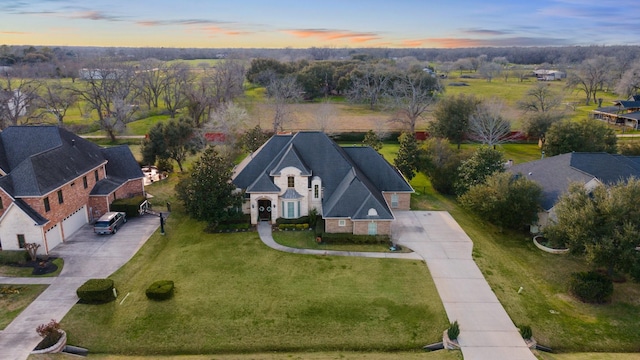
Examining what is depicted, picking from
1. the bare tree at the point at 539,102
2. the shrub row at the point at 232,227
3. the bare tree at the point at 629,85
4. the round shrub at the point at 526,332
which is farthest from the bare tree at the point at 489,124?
the bare tree at the point at 629,85

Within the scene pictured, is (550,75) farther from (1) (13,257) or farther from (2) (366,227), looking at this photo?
(1) (13,257)

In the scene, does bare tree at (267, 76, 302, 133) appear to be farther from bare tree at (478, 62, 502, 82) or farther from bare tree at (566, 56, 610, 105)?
bare tree at (478, 62, 502, 82)

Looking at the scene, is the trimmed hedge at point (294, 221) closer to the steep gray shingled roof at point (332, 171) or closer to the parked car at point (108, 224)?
the steep gray shingled roof at point (332, 171)

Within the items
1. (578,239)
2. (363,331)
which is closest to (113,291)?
(363,331)

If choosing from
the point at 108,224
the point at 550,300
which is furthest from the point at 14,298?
the point at 550,300

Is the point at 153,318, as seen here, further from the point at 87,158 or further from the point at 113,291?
the point at 87,158

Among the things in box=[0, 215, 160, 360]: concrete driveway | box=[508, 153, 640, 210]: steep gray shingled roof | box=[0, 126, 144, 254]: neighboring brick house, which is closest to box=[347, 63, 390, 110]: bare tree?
box=[508, 153, 640, 210]: steep gray shingled roof
